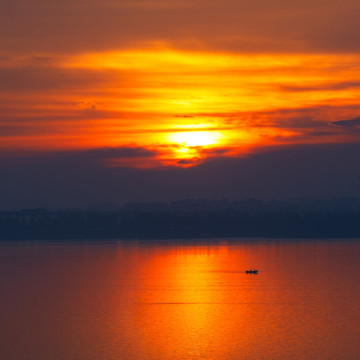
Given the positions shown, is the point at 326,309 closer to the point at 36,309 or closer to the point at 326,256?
the point at 36,309

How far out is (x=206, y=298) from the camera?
5775 centimetres

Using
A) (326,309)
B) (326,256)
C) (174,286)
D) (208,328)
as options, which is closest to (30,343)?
(208,328)

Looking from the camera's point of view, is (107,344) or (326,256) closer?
(107,344)

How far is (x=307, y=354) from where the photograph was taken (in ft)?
113

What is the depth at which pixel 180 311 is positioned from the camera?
165 ft

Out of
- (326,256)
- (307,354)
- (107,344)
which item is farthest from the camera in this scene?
(326,256)

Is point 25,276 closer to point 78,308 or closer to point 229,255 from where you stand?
point 78,308

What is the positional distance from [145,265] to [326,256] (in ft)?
94.6

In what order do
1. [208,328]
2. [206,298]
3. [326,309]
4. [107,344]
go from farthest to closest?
[206,298] → [326,309] → [208,328] → [107,344]

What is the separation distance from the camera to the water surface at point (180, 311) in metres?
35.8

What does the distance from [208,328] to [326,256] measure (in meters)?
67.3

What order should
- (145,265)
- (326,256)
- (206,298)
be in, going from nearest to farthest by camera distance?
(206,298) → (145,265) → (326,256)

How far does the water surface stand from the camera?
35750 mm

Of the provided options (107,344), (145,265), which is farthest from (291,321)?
(145,265)
